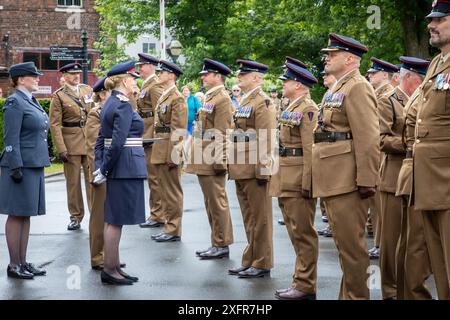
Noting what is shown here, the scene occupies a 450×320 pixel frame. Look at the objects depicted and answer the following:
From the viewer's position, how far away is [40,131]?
31.0 ft

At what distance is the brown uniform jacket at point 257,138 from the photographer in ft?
30.9

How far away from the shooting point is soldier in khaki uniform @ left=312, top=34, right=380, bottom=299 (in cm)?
715

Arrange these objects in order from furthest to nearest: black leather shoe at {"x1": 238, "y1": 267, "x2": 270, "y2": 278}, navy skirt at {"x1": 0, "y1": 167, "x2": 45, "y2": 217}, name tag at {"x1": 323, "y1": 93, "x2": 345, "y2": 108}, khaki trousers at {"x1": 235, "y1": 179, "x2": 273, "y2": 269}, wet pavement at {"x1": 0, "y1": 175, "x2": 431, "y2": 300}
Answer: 1. khaki trousers at {"x1": 235, "y1": 179, "x2": 273, "y2": 269}
2. black leather shoe at {"x1": 238, "y1": 267, "x2": 270, "y2": 278}
3. navy skirt at {"x1": 0, "y1": 167, "x2": 45, "y2": 217}
4. wet pavement at {"x1": 0, "y1": 175, "x2": 431, "y2": 300}
5. name tag at {"x1": 323, "y1": 93, "x2": 345, "y2": 108}

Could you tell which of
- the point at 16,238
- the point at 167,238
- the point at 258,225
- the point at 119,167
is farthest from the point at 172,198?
the point at 119,167

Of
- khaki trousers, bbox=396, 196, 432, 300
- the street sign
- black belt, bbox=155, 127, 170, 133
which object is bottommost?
khaki trousers, bbox=396, 196, 432, 300

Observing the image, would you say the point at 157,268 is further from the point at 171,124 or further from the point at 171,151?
the point at 171,124

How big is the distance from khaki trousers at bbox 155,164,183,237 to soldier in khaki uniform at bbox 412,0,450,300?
6.05m

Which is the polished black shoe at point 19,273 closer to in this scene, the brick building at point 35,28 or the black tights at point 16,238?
the black tights at point 16,238

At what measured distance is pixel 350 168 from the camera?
7215 mm

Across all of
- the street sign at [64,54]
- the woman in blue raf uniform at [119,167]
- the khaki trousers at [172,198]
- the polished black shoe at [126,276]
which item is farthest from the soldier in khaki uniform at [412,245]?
the street sign at [64,54]

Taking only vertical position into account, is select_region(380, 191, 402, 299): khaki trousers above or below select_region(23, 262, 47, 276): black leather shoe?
above

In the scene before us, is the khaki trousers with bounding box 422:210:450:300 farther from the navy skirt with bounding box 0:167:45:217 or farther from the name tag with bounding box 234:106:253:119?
the navy skirt with bounding box 0:167:45:217

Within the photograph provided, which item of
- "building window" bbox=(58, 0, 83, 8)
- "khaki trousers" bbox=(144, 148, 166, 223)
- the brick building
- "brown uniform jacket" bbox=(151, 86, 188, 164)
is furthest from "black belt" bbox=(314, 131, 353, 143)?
"building window" bbox=(58, 0, 83, 8)

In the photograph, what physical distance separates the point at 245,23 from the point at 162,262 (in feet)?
73.2
